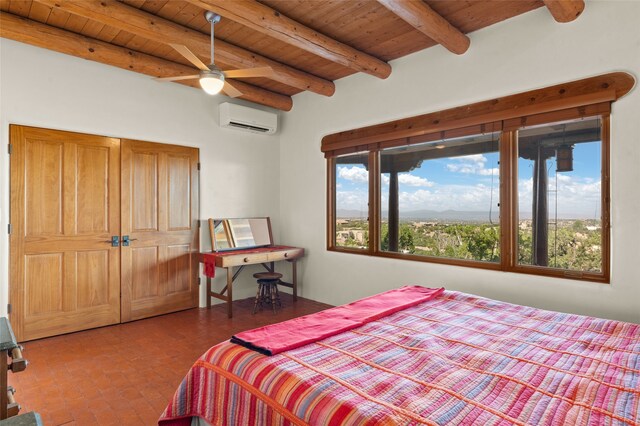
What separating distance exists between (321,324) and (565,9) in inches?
115

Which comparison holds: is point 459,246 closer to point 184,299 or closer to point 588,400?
point 588,400

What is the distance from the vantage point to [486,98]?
326 centimetres

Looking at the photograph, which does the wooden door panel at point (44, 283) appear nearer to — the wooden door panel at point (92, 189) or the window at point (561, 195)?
the wooden door panel at point (92, 189)

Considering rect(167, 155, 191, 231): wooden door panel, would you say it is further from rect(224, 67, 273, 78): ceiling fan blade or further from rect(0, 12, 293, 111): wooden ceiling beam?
rect(224, 67, 273, 78): ceiling fan blade

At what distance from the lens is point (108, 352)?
316cm

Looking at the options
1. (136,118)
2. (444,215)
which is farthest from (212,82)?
(444,215)

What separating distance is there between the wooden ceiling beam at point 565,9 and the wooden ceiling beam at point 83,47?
353 centimetres

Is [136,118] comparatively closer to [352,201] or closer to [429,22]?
[352,201]

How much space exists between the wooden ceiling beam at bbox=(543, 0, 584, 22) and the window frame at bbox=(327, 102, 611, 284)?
27.8 inches

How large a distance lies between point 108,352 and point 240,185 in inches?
101

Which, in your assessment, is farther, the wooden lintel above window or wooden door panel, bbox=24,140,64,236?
wooden door panel, bbox=24,140,64,236

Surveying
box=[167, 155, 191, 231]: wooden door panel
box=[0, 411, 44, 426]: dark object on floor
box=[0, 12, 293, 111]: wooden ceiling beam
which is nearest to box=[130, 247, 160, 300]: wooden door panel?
box=[167, 155, 191, 231]: wooden door panel

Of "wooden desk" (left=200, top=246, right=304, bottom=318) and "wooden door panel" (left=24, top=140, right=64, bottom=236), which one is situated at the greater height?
"wooden door panel" (left=24, top=140, right=64, bottom=236)

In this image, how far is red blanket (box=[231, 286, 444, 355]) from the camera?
68.6 inches
